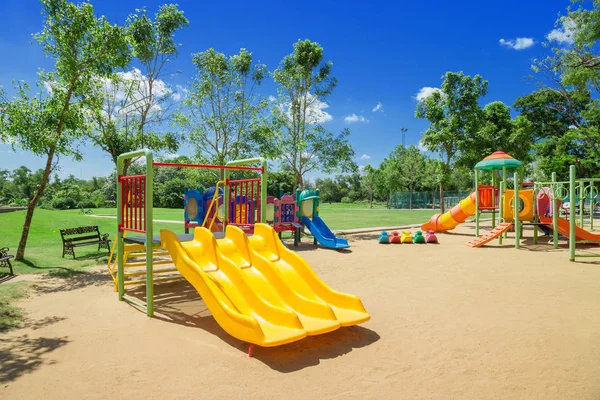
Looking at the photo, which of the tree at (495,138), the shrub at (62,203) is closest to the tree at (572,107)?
the tree at (495,138)

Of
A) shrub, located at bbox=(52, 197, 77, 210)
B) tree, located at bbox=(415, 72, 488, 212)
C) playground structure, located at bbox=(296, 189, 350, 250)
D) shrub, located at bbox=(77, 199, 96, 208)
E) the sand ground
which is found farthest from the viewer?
shrub, located at bbox=(77, 199, 96, 208)

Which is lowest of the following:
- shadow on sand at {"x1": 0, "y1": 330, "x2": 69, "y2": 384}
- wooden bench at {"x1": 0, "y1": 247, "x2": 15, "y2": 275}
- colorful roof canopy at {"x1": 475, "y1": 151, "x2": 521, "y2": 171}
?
shadow on sand at {"x1": 0, "y1": 330, "x2": 69, "y2": 384}

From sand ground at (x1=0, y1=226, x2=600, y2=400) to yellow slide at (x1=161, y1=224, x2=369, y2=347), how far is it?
0.28 meters

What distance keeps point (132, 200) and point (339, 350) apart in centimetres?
417

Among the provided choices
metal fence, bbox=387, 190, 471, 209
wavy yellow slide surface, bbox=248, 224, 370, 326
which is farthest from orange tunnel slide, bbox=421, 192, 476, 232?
metal fence, bbox=387, 190, 471, 209

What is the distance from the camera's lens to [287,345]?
472cm

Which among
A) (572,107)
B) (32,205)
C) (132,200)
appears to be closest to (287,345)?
(132,200)

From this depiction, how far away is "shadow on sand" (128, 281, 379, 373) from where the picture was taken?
14.1 ft

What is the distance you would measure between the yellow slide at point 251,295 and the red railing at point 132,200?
26.6 inches

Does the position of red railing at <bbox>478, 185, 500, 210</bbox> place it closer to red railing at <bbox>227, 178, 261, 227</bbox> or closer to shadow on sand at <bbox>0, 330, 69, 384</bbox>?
red railing at <bbox>227, 178, 261, 227</bbox>

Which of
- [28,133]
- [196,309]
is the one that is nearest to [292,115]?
[28,133]

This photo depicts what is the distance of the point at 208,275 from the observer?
5.10 m

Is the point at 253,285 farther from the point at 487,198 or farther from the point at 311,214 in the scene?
the point at 487,198

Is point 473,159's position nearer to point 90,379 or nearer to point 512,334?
point 512,334
